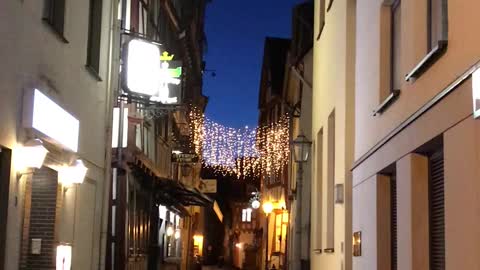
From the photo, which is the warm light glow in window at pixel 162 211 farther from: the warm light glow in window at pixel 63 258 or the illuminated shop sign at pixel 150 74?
the warm light glow in window at pixel 63 258

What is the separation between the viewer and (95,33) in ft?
47.8

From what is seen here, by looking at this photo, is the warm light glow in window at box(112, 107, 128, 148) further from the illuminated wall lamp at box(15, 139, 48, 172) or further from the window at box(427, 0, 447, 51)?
the window at box(427, 0, 447, 51)

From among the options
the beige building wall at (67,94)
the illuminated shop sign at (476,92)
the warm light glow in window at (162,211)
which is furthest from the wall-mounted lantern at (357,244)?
the warm light glow in window at (162,211)

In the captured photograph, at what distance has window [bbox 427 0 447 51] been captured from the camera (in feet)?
24.2

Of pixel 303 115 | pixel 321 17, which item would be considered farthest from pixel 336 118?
pixel 303 115

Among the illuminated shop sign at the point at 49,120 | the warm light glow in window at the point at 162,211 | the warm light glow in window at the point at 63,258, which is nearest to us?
the illuminated shop sign at the point at 49,120

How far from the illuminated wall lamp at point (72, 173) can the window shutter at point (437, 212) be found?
20.5ft

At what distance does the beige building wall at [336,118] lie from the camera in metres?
13.8

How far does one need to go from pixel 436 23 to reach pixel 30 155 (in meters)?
5.38

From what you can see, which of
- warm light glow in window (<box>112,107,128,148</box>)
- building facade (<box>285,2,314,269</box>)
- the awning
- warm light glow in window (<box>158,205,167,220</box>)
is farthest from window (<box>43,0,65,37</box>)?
warm light glow in window (<box>158,205,167,220</box>)

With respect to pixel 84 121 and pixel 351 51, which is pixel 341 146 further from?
pixel 84 121

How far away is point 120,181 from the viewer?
695 inches

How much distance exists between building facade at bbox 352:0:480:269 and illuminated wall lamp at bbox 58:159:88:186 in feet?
14.7

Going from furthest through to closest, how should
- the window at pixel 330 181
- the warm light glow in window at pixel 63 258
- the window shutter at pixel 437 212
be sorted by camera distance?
the window at pixel 330 181 < the warm light glow in window at pixel 63 258 < the window shutter at pixel 437 212
